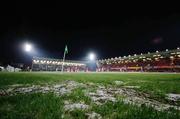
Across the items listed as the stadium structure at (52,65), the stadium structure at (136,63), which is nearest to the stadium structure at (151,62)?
the stadium structure at (136,63)

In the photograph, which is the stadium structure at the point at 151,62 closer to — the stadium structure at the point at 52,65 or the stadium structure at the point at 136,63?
the stadium structure at the point at 136,63

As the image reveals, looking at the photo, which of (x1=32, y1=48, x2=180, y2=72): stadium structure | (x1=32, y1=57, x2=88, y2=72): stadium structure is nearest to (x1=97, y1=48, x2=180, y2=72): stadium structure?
(x1=32, y1=48, x2=180, y2=72): stadium structure

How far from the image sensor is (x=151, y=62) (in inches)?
2911

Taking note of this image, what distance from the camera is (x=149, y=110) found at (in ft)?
14.0

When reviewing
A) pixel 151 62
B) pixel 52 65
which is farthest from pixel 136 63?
pixel 52 65

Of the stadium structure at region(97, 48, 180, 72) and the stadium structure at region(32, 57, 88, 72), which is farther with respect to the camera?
the stadium structure at region(32, 57, 88, 72)

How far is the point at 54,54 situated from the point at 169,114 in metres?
111

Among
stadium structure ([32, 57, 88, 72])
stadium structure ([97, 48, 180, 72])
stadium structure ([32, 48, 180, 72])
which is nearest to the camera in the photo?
stadium structure ([97, 48, 180, 72])

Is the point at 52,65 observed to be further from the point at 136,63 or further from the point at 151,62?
the point at 151,62

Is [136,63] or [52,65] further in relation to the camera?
[52,65]

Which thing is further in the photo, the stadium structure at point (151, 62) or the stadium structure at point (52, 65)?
the stadium structure at point (52, 65)

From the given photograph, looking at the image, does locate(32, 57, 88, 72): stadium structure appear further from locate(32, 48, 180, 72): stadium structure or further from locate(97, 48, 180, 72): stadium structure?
locate(97, 48, 180, 72): stadium structure

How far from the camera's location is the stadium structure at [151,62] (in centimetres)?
6134

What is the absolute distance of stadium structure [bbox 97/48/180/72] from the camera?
61344 mm
